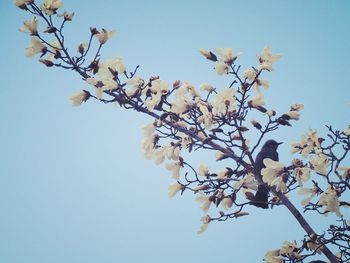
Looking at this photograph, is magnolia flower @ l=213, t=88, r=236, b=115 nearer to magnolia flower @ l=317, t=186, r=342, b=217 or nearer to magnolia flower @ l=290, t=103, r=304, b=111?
magnolia flower @ l=290, t=103, r=304, b=111

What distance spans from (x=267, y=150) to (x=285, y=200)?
4.42 feet

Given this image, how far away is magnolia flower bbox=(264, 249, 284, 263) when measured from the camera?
3561 millimetres

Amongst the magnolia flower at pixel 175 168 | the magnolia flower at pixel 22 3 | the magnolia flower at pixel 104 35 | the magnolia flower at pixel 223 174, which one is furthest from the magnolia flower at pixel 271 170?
the magnolia flower at pixel 22 3

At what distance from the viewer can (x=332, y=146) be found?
337 cm

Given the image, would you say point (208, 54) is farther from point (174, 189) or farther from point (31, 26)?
point (31, 26)

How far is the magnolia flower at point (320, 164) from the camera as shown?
2.92 metres

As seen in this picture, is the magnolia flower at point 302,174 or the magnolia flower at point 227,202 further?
the magnolia flower at point 227,202

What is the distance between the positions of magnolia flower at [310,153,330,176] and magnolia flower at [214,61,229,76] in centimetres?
131

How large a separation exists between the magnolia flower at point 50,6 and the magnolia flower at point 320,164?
298 centimetres

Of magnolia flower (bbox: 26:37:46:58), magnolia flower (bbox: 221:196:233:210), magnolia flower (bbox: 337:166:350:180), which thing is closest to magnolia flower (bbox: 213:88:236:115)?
magnolia flower (bbox: 221:196:233:210)

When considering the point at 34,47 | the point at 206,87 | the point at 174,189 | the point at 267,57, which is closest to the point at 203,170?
the point at 174,189

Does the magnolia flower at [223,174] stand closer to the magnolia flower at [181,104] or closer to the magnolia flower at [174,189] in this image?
the magnolia flower at [174,189]

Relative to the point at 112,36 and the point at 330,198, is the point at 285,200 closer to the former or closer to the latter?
the point at 330,198

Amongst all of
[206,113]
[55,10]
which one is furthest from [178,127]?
[55,10]
